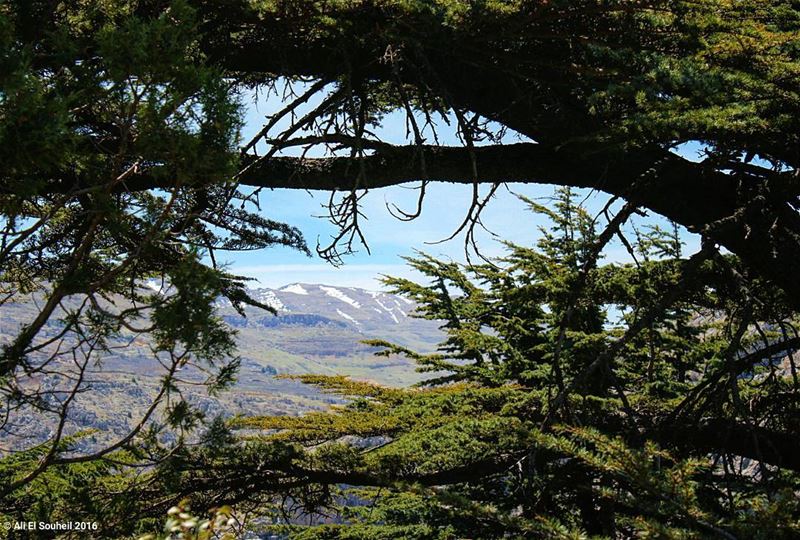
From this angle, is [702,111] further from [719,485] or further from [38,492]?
[38,492]

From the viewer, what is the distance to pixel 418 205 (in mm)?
3389

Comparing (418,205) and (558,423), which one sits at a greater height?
(418,205)

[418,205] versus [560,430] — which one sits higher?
[418,205]

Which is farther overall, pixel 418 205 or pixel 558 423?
pixel 418 205

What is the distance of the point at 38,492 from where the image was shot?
371cm

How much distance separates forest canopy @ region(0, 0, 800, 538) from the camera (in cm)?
219

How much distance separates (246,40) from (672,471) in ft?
10.3

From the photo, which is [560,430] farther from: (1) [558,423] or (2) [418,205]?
(2) [418,205]

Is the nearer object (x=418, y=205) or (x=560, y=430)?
(x=560, y=430)

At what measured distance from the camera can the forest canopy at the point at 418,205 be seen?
2188 millimetres

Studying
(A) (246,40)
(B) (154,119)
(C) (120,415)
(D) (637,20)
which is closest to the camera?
(B) (154,119)

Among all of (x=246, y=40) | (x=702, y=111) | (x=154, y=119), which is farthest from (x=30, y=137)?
(x=702, y=111)

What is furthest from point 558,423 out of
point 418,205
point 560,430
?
point 418,205

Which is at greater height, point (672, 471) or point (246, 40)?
point (246, 40)
